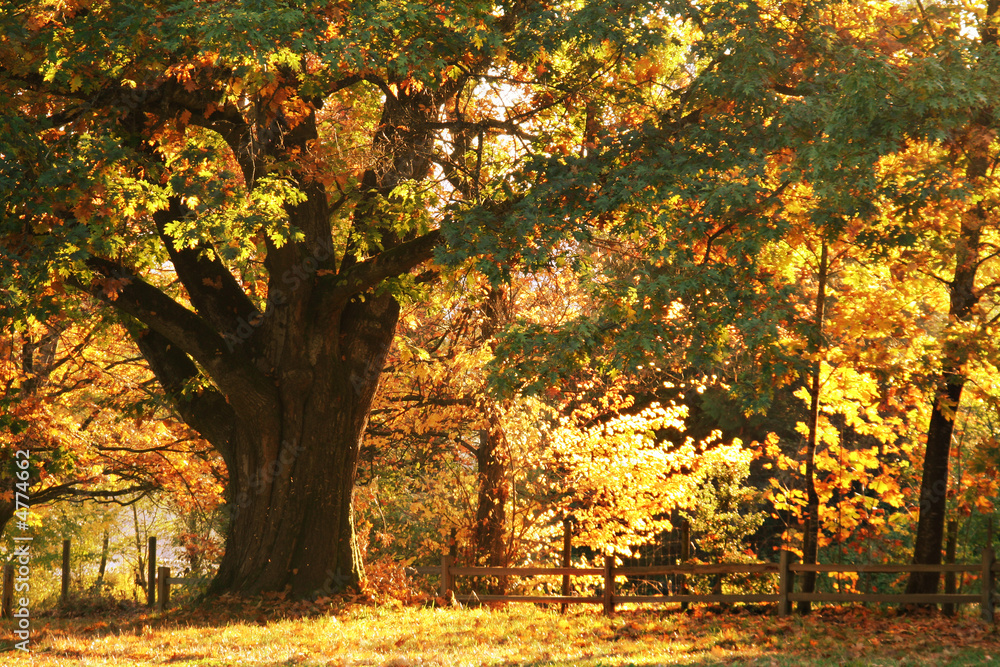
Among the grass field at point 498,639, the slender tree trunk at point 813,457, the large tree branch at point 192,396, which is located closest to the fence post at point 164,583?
the grass field at point 498,639

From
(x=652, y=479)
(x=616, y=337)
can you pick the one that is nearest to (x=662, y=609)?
(x=652, y=479)

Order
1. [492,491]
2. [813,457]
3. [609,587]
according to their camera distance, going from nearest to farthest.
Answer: [609,587]
[813,457]
[492,491]

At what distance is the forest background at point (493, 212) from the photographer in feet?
31.1

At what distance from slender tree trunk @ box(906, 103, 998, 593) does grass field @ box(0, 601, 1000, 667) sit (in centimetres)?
119

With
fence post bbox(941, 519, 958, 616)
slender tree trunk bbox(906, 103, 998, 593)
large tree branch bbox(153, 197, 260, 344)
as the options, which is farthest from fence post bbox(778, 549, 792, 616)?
large tree branch bbox(153, 197, 260, 344)

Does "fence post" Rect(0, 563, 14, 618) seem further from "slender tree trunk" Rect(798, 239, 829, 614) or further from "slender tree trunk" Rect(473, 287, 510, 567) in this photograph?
"slender tree trunk" Rect(798, 239, 829, 614)

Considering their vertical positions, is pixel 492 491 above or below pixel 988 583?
above

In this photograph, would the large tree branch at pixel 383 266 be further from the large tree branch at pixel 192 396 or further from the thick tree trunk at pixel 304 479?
the large tree branch at pixel 192 396

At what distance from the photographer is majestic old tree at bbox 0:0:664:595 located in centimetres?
957

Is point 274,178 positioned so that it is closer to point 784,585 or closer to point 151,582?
point 784,585

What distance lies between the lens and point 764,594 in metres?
12.8

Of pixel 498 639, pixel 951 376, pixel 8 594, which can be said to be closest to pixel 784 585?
pixel 951 376

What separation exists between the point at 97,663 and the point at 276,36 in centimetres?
664

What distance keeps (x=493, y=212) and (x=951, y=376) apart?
20.3 ft
